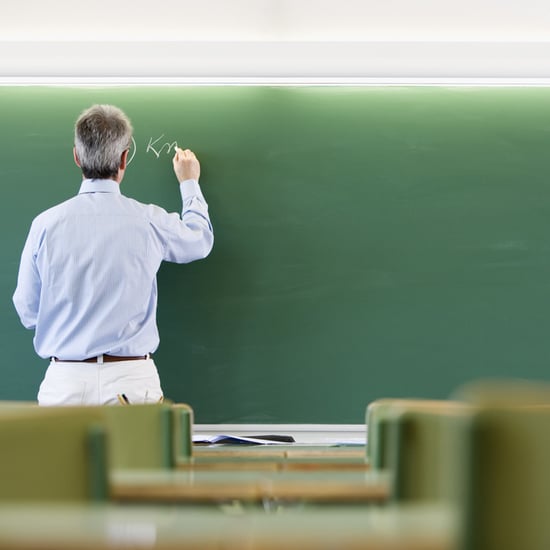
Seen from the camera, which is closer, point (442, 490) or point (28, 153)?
point (442, 490)

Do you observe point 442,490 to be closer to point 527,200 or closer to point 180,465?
point 180,465

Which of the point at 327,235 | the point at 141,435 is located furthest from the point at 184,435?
the point at 327,235

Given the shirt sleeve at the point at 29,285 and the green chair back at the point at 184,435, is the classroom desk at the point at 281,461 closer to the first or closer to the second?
the green chair back at the point at 184,435

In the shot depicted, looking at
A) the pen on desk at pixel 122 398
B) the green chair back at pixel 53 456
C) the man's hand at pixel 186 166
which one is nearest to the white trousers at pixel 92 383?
the pen on desk at pixel 122 398

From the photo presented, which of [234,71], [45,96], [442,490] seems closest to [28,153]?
[45,96]

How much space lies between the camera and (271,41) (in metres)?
3.89

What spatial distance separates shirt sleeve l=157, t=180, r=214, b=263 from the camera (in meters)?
3.52

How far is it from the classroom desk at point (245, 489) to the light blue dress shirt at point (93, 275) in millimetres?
1444

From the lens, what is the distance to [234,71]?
3.94 m

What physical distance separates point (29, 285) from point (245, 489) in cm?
207

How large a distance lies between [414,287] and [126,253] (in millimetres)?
1386

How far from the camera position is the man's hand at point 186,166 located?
392 cm

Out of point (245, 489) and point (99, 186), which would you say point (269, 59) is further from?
point (245, 489)

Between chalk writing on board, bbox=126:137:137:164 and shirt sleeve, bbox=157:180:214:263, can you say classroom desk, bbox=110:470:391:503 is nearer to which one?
shirt sleeve, bbox=157:180:214:263
